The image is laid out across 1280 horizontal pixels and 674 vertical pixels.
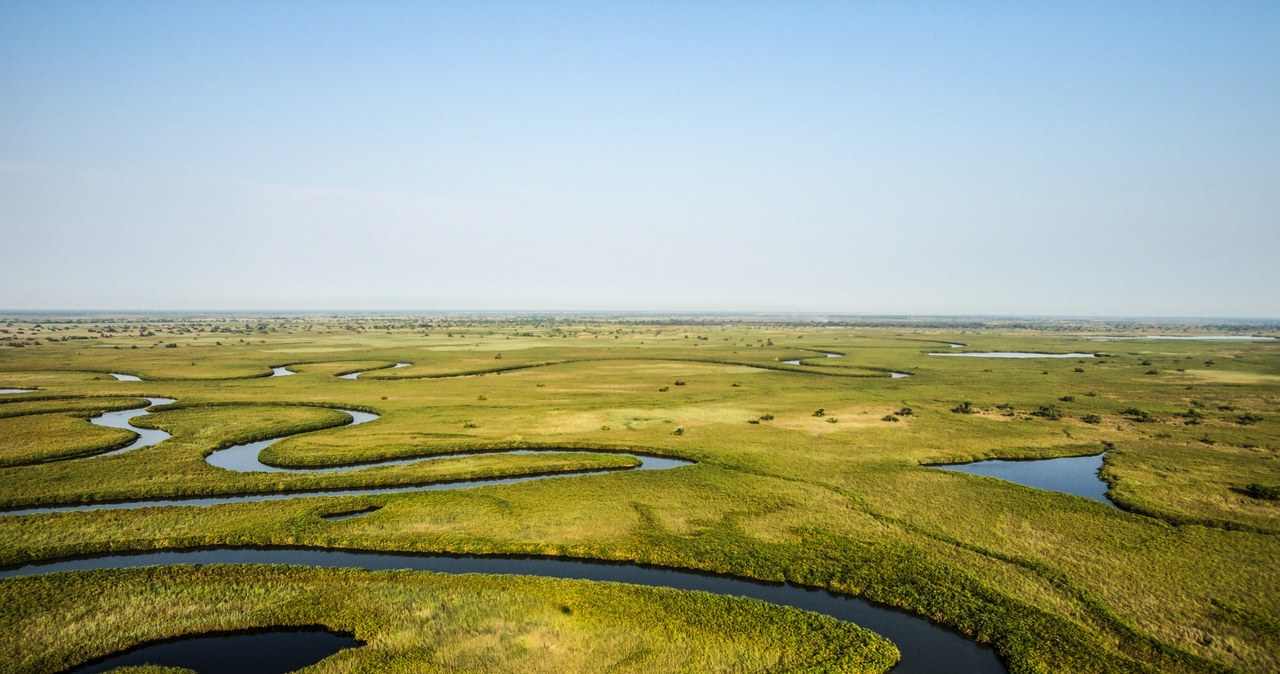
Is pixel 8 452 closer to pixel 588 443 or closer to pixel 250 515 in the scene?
pixel 250 515

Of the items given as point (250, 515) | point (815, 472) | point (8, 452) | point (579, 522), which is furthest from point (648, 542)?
point (8, 452)

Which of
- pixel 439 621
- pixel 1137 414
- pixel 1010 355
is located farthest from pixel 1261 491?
pixel 1010 355

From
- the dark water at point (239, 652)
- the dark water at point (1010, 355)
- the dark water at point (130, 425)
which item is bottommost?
the dark water at point (239, 652)

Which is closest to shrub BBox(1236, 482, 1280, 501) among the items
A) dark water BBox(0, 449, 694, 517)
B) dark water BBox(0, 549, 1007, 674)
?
dark water BBox(0, 549, 1007, 674)

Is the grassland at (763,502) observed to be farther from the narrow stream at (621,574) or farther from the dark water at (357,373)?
the dark water at (357,373)

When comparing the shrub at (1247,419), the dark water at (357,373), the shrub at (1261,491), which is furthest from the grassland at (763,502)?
the dark water at (357,373)
